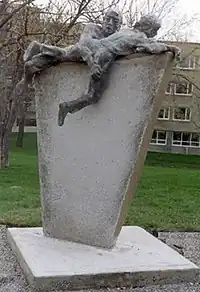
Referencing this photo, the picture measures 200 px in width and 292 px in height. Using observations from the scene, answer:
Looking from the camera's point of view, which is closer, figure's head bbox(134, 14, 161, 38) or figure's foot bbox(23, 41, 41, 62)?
figure's head bbox(134, 14, 161, 38)

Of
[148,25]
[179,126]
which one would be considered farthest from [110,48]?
[179,126]

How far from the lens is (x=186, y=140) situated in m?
43.1

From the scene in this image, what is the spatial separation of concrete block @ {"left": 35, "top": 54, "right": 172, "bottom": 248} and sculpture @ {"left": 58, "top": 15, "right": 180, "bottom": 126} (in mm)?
78

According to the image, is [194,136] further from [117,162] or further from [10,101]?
[117,162]

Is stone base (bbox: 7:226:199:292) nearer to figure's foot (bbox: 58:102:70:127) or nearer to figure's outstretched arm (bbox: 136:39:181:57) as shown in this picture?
figure's foot (bbox: 58:102:70:127)

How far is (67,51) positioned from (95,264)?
1.85 meters

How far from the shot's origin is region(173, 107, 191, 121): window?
126 feet

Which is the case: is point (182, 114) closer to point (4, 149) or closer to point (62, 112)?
point (4, 149)

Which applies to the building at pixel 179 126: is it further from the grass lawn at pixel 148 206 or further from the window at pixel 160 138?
the grass lawn at pixel 148 206

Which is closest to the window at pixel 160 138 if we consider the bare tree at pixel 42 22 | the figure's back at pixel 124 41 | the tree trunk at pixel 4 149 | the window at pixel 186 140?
the window at pixel 186 140

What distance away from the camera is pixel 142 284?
14.0ft

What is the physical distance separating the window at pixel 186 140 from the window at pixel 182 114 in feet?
7.92

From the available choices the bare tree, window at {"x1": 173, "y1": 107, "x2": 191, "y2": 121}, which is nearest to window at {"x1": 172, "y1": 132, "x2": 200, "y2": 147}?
window at {"x1": 173, "y1": 107, "x2": 191, "y2": 121}

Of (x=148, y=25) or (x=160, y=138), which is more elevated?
(x=148, y=25)
